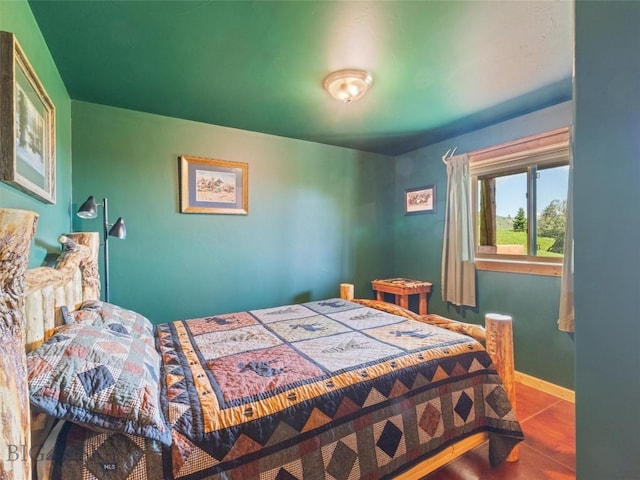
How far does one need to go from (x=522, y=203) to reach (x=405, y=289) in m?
1.39

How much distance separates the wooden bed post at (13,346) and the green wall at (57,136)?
2.45ft

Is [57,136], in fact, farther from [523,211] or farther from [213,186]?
[523,211]

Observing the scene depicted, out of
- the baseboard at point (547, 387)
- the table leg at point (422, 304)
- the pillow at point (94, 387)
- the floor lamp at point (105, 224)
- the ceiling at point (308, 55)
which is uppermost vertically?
the ceiling at point (308, 55)

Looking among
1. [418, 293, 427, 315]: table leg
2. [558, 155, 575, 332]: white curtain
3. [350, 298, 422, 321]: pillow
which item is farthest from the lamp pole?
[558, 155, 575, 332]: white curtain

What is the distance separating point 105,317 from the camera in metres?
1.53

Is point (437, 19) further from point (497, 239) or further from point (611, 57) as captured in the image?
point (497, 239)

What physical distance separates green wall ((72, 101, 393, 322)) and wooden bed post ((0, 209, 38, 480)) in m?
2.20

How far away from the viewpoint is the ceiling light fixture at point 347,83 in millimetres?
1969

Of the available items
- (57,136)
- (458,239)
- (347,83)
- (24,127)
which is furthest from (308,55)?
(458,239)

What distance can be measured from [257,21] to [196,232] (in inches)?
74.8

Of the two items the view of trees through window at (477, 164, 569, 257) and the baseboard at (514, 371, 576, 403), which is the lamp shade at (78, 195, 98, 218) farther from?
the baseboard at (514, 371, 576, 403)

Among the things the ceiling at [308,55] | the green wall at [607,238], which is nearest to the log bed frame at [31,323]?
the green wall at [607,238]

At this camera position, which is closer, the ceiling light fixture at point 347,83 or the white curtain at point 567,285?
the ceiling light fixture at point 347,83

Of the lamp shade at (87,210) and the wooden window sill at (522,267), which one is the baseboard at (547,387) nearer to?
the wooden window sill at (522,267)
